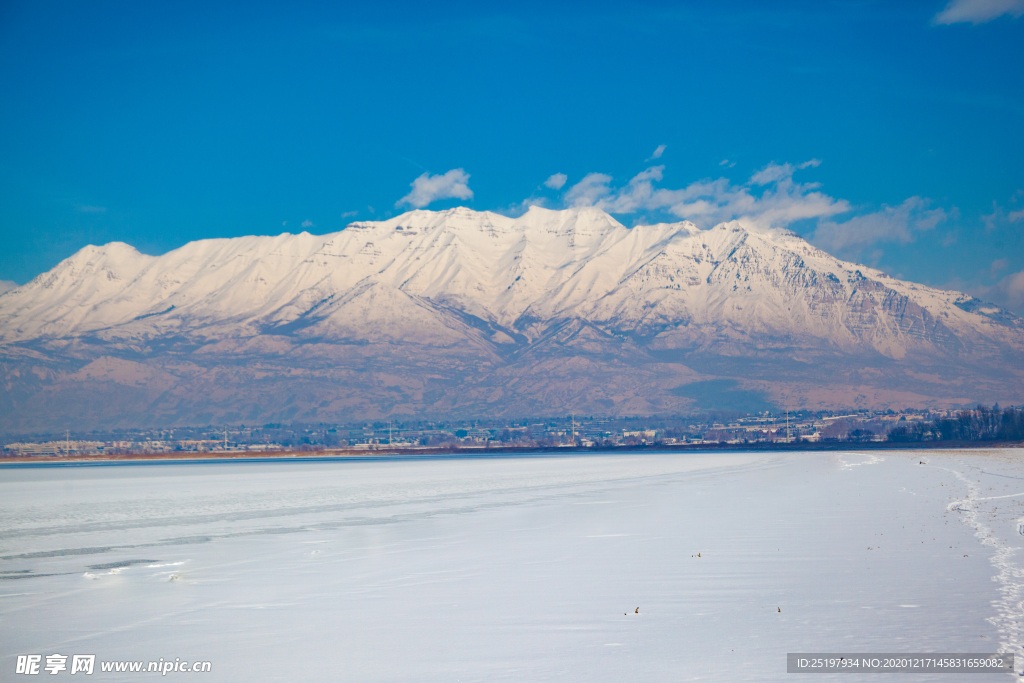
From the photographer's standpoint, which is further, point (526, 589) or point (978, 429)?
point (978, 429)

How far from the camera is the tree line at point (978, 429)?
157750mm

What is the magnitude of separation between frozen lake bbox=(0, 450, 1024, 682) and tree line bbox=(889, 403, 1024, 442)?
14879 cm

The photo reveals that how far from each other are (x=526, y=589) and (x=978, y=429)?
177132 millimetres

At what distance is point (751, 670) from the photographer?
9.97 metres

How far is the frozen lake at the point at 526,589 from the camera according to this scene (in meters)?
10.9

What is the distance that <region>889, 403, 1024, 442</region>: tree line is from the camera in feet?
518

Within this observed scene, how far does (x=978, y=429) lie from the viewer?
16575 cm

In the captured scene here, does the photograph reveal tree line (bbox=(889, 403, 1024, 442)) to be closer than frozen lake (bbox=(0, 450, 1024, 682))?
No

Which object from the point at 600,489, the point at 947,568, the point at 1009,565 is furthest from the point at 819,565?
the point at 600,489

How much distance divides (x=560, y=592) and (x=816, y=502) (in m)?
19.6

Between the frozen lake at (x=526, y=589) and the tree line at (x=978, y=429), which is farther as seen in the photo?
the tree line at (x=978, y=429)

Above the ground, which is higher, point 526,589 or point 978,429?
point 526,589

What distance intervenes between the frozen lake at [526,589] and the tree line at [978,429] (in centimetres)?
14879

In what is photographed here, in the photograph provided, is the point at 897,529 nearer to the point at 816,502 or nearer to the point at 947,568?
the point at 947,568
